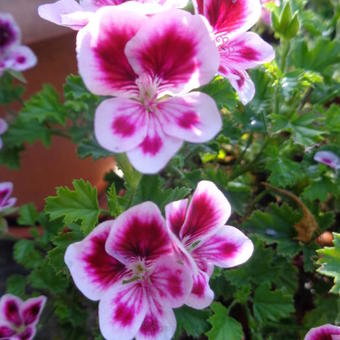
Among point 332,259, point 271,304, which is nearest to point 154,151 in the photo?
point 332,259

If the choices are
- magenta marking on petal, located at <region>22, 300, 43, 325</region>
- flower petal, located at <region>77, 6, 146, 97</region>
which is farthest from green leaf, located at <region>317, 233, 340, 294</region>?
magenta marking on petal, located at <region>22, 300, 43, 325</region>

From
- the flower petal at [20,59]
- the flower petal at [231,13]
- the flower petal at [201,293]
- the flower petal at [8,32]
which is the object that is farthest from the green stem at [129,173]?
the flower petal at [8,32]

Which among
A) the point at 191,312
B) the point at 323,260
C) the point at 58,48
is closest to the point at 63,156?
the point at 58,48

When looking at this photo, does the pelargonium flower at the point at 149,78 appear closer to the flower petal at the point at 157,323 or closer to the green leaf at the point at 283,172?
the flower petal at the point at 157,323

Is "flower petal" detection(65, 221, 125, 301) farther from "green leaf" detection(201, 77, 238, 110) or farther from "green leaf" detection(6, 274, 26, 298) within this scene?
"green leaf" detection(6, 274, 26, 298)

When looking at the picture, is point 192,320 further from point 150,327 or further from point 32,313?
point 32,313

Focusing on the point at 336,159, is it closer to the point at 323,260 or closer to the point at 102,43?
the point at 323,260
